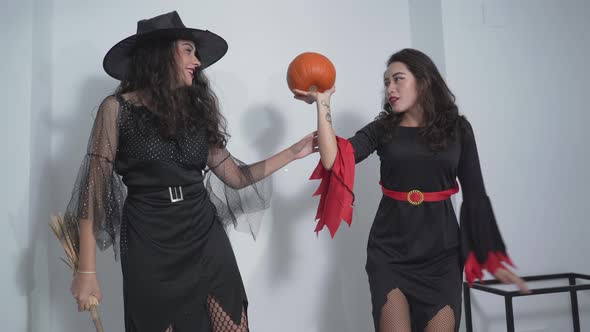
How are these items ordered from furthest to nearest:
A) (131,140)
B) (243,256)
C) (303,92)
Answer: (243,256), (303,92), (131,140)

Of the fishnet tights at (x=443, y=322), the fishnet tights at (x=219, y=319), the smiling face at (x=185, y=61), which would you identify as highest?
the smiling face at (x=185, y=61)

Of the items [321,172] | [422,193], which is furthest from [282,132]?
[422,193]

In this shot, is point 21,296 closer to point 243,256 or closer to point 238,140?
point 243,256

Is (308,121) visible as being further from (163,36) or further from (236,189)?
(163,36)

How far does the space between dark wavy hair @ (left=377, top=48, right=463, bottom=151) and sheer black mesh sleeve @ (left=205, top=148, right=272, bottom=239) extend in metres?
0.63

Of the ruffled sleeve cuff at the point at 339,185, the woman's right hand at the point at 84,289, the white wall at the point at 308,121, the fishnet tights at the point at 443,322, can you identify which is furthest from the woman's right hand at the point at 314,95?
the woman's right hand at the point at 84,289

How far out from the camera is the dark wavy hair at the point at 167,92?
171cm

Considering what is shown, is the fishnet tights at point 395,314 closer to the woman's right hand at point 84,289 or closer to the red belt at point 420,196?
the red belt at point 420,196

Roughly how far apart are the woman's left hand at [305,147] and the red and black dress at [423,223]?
0.74 ft

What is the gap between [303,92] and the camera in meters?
2.03

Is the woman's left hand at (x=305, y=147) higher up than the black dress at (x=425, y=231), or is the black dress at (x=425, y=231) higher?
the woman's left hand at (x=305, y=147)

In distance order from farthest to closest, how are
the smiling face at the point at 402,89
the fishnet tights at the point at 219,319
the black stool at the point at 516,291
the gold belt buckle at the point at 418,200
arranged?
the black stool at the point at 516,291
the smiling face at the point at 402,89
the gold belt buckle at the point at 418,200
the fishnet tights at the point at 219,319

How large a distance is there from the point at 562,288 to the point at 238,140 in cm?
193

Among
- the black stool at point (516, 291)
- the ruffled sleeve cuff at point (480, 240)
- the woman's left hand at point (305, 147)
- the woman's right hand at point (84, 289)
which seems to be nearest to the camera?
the woman's right hand at point (84, 289)
